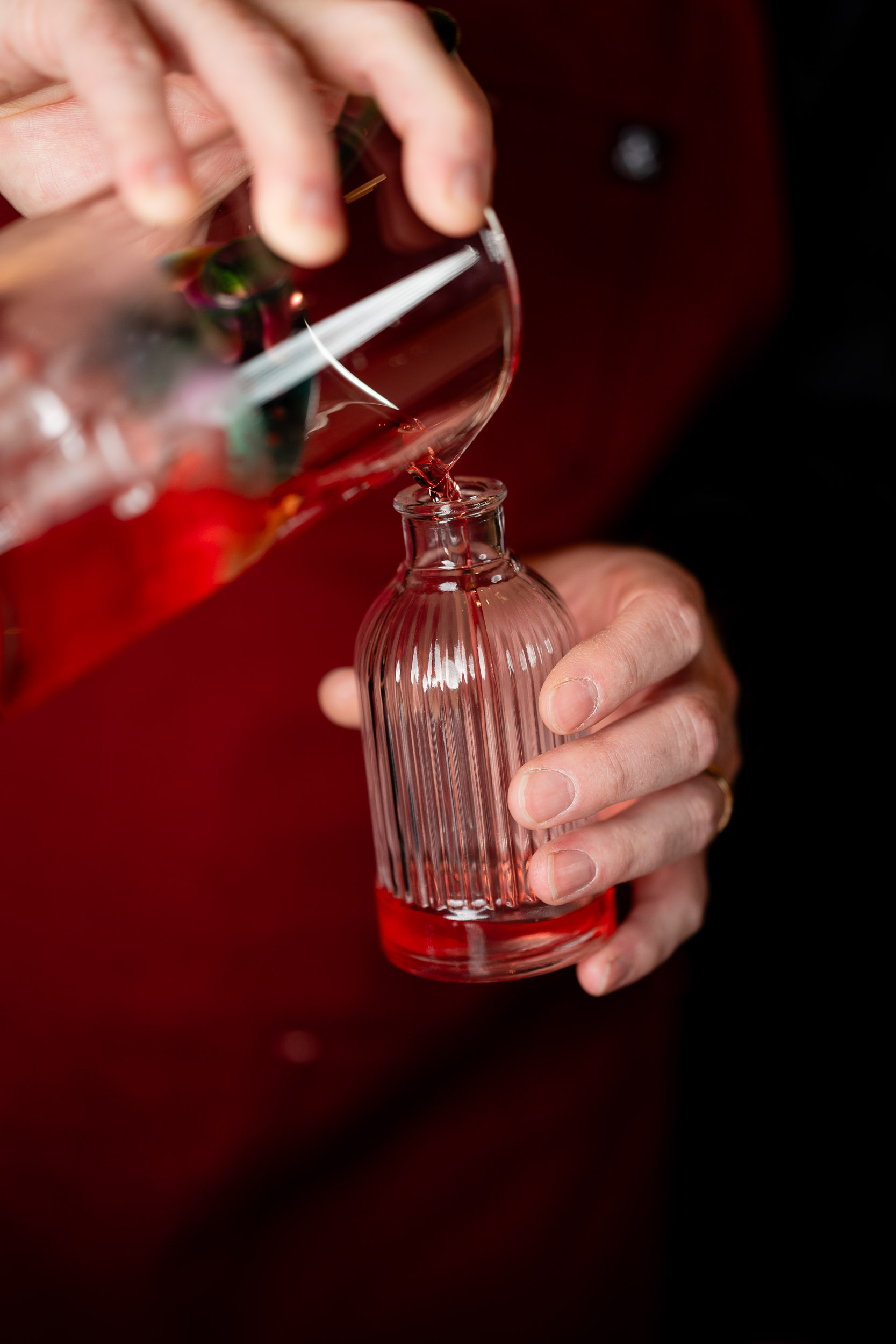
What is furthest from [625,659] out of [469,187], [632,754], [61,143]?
[61,143]

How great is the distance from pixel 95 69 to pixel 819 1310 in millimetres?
1544

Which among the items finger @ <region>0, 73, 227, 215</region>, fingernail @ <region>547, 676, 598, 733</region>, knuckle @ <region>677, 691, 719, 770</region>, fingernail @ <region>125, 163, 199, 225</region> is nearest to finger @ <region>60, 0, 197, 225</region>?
fingernail @ <region>125, 163, 199, 225</region>

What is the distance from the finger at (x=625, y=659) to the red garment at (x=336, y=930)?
33 centimetres

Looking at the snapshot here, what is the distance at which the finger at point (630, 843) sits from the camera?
537mm

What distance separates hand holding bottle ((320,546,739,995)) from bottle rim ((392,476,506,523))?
0.08 m

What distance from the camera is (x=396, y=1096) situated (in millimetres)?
972

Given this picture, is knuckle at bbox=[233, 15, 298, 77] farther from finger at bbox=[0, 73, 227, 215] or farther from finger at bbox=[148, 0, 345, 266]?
finger at bbox=[0, 73, 227, 215]

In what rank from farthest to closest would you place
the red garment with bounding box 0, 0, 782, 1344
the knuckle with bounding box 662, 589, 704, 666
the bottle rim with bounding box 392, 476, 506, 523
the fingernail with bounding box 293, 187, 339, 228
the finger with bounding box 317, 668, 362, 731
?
the red garment with bounding box 0, 0, 782, 1344 < the finger with bounding box 317, 668, 362, 731 < the knuckle with bounding box 662, 589, 704, 666 < the bottle rim with bounding box 392, 476, 506, 523 < the fingernail with bounding box 293, 187, 339, 228

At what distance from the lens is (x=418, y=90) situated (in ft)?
1.25

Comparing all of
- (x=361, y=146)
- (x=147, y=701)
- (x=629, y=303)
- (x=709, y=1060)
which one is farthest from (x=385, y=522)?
Result: (x=709, y=1060)

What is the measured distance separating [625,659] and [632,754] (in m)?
0.05

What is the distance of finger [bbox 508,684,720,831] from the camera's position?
52 centimetres

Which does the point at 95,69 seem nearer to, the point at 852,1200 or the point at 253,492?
the point at 253,492

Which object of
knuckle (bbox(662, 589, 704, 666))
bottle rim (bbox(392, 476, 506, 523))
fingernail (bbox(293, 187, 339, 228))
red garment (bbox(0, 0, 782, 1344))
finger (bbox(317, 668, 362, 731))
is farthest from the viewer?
red garment (bbox(0, 0, 782, 1344))
